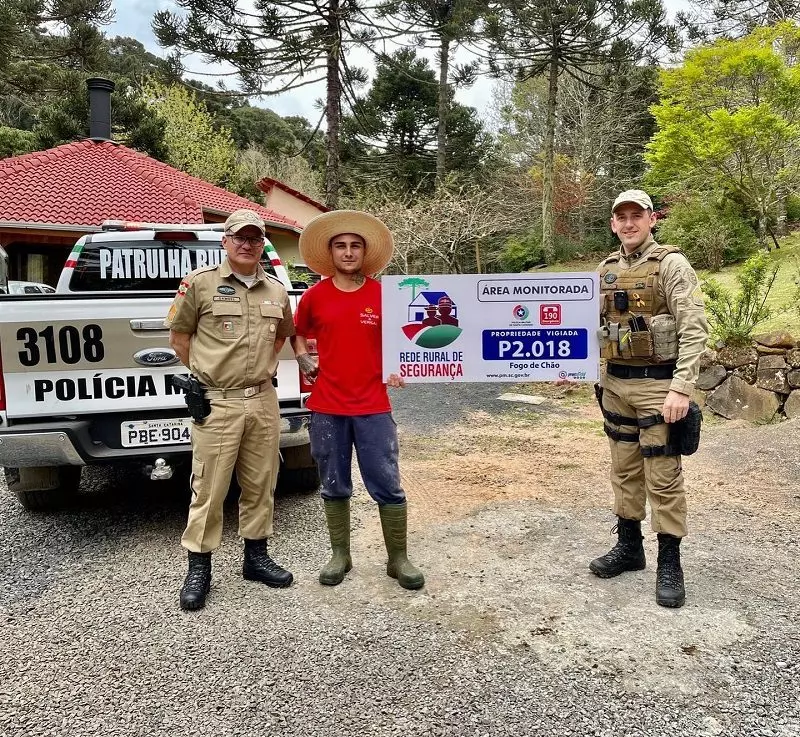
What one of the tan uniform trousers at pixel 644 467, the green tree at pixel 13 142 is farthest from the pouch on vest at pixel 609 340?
the green tree at pixel 13 142

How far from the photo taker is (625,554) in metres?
3.24

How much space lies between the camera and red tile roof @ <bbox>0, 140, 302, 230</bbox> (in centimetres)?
1441

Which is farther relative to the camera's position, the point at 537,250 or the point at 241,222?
the point at 537,250

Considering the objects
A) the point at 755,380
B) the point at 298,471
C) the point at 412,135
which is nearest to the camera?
the point at 298,471

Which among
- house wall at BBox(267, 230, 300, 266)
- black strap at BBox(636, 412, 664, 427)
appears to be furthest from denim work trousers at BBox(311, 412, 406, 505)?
house wall at BBox(267, 230, 300, 266)

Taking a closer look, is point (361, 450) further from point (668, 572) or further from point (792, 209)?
point (792, 209)

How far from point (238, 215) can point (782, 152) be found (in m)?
16.5

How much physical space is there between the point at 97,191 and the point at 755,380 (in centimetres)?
1590

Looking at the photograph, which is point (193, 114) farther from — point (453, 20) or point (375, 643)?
point (375, 643)

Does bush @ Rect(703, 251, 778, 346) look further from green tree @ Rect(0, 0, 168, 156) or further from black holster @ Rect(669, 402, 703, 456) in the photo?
green tree @ Rect(0, 0, 168, 156)

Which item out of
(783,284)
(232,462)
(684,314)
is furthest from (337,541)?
(783,284)

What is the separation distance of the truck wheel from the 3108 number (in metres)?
1.64

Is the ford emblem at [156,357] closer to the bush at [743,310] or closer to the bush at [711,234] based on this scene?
the bush at [743,310]

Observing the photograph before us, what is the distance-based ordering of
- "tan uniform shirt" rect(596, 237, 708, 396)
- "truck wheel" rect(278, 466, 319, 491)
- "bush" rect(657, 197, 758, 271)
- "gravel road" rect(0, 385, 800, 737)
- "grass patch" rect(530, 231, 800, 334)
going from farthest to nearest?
1. "bush" rect(657, 197, 758, 271)
2. "grass patch" rect(530, 231, 800, 334)
3. "truck wheel" rect(278, 466, 319, 491)
4. "tan uniform shirt" rect(596, 237, 708, 396)
5. "gravel road" rect(0, 385, 800, 737)
